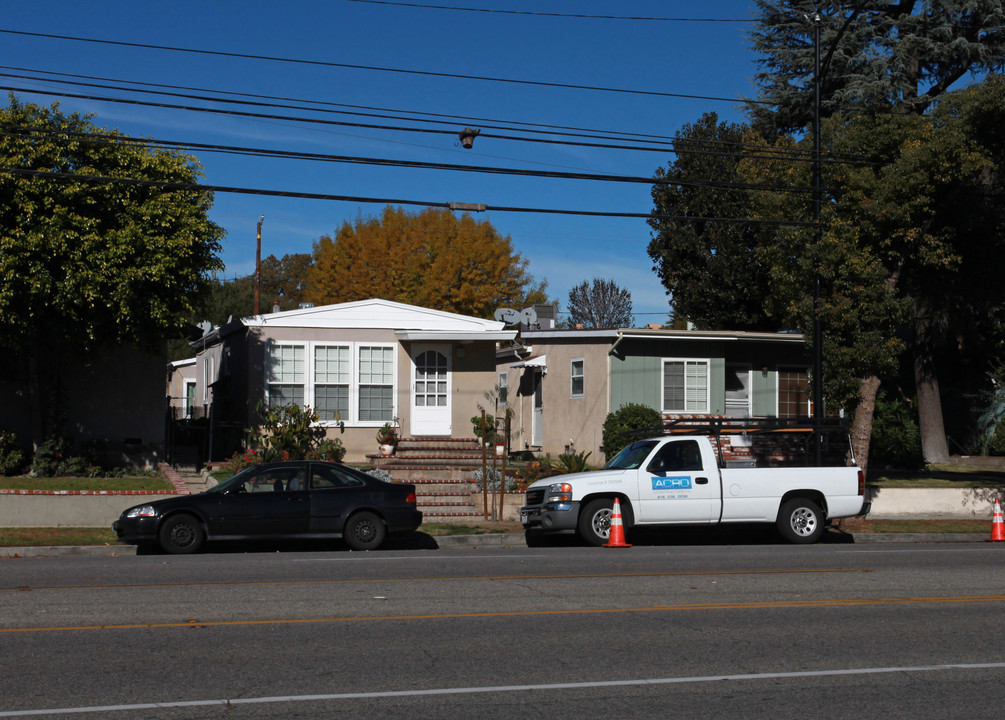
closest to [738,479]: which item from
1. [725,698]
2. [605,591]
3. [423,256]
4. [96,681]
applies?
[605,591]

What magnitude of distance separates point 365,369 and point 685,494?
11232 millimetres

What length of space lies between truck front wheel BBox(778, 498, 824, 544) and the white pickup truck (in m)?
0.02

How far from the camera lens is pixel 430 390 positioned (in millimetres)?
26578

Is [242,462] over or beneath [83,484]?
over

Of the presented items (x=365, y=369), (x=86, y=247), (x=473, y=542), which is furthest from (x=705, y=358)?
(x=86, y=247)

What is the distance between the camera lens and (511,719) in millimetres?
6367

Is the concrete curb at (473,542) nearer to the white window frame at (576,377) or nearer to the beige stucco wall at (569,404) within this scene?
the beige stucco wall at (569,404)

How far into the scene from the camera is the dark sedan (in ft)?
50.8

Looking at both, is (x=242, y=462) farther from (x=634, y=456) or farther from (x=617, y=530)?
(x=617, y=530)

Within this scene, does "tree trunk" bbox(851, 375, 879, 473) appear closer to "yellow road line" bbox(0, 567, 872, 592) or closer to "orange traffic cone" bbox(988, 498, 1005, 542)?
"orange traffic cone" bbox(988, 498, 1005, 542)

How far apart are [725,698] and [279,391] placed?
20100 millimetres

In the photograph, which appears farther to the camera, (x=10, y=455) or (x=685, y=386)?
(x=685, y=386)

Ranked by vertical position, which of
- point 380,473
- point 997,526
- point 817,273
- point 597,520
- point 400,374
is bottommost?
point 997,526

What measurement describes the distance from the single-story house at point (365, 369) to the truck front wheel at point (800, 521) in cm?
971
